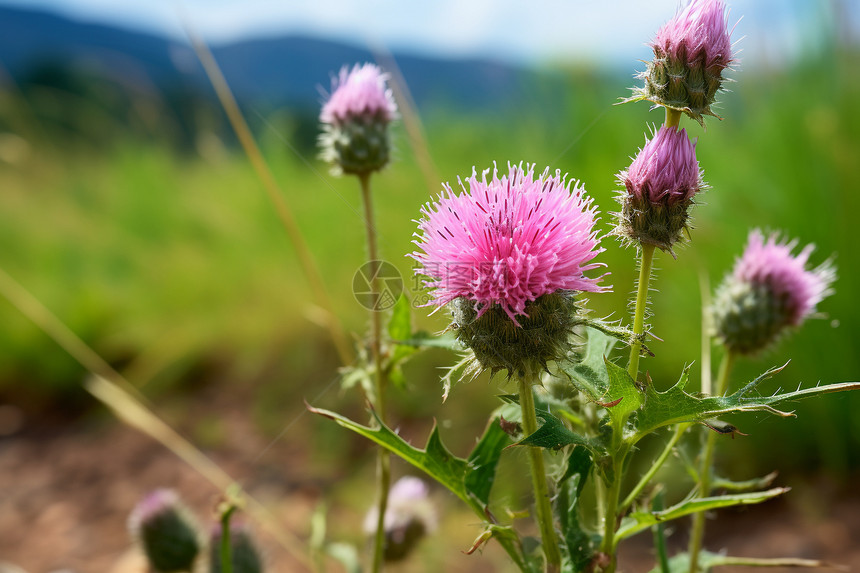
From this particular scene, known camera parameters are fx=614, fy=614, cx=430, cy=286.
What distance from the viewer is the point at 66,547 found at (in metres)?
3.60

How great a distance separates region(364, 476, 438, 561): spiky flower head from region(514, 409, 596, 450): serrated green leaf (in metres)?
1.03

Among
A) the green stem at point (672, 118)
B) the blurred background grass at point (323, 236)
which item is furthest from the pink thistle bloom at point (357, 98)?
the green stem at point (672, 118)

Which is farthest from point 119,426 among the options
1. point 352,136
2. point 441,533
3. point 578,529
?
point 578,529

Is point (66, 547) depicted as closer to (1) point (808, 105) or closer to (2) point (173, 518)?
(2) point (173, 518)

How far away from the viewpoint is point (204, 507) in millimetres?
3914

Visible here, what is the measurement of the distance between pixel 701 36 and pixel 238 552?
175cm

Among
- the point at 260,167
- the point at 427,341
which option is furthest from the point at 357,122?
the point at 427,341

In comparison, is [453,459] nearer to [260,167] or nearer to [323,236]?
[260,167]

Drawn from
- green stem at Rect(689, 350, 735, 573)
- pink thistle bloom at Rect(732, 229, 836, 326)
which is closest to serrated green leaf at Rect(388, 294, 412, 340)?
green stem at Rect(689, 350, 735, 573)

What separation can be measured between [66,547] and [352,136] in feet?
11.2

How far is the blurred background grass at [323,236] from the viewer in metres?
3.41

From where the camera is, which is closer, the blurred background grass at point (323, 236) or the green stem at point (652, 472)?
the green stem at point (652, 472)

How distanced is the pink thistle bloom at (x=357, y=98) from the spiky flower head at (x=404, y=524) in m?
1.09

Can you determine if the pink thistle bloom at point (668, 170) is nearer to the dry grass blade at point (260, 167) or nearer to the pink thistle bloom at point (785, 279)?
the pink thistle bloom at point (785, 279)
